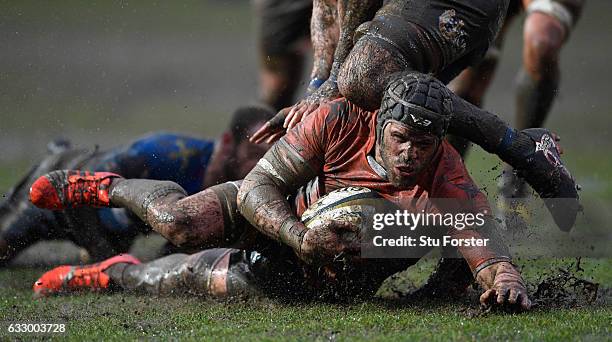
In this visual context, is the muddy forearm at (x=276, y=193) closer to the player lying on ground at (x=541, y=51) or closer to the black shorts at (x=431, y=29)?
the black shorts at (x=431, y=29)

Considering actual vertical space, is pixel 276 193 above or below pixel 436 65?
below

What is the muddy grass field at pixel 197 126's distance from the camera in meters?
4.30

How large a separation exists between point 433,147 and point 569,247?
96.4 inches

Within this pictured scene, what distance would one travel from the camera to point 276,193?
4648 mm

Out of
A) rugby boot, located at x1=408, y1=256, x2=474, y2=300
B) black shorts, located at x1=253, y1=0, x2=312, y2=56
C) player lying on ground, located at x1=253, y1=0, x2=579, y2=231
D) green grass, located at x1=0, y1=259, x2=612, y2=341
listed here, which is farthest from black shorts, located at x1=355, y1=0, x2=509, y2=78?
black shorts, located at x1=253, y1=0, x2=312, y2=56

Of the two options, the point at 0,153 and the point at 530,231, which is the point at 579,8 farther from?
the point at 0,153

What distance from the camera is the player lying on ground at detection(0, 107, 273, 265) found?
620cm

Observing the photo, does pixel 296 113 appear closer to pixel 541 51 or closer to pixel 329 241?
pixel 329 241

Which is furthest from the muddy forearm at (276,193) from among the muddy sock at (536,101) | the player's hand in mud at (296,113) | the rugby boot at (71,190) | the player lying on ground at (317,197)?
the muddy sock at (536,101)

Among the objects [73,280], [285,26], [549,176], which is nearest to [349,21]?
[549,176]

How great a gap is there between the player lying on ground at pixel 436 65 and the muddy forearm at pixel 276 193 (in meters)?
0.39

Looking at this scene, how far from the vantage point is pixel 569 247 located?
6.62 meters

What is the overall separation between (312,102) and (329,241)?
1.03 metres

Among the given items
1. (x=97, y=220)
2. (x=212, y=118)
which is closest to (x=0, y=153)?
(x=212, y=118)
